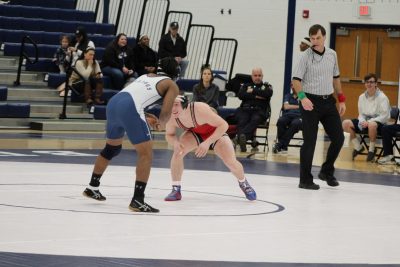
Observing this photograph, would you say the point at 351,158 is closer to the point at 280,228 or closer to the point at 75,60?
the point at 75,60

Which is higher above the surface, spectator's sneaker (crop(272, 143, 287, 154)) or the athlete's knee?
spectator's sneaker (crop(272, 143, 287, 154))

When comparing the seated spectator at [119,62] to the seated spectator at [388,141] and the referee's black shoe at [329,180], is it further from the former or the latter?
the referee's black shoe at [329,180]

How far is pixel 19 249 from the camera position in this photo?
6.54m

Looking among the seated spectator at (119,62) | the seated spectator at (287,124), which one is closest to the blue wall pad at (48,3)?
the seated spectator at (119,62)

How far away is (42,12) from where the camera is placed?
21.2m

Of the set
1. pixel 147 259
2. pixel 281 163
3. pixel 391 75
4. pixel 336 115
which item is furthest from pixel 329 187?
pixel 391 75

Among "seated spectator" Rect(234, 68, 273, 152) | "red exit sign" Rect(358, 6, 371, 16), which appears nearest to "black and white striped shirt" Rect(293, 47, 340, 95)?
"seated spectator" Rect(234, 68, 273, 152)

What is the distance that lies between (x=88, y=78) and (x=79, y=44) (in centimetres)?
97

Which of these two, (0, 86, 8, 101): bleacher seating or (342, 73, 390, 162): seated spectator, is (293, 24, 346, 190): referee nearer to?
(342, 73, 390, 162): seated spectator

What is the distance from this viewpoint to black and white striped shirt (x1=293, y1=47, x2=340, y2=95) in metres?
11.1

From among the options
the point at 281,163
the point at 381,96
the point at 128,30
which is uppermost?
the point at 128,30

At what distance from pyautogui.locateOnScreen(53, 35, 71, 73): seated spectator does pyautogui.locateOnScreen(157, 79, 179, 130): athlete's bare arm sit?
10222mm

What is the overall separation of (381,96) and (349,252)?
27.4 ft

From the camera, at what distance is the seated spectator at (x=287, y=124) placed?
1571 cm
